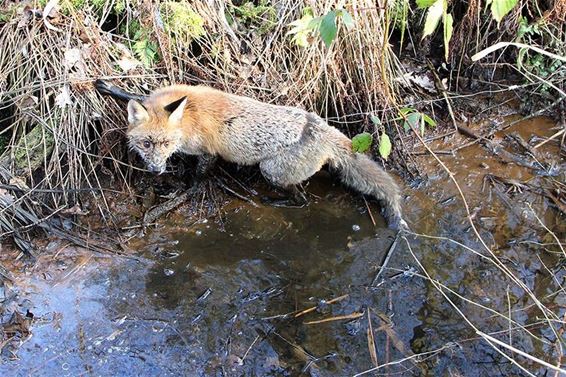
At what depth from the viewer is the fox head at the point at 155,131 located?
5227 mm

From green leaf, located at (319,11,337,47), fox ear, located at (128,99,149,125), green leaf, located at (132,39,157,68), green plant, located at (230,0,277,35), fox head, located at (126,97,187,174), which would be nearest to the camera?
green leaf, located at (319,11,337,47)

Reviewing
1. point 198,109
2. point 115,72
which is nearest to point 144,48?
point 115,72

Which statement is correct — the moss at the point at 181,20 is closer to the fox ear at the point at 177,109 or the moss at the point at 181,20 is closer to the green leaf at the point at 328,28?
the fox ear at the point at 177,109

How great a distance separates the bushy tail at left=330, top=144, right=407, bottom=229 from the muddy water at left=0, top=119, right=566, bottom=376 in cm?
16

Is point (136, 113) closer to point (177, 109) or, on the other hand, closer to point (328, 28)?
point (177, 109)

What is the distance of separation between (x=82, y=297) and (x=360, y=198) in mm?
2812

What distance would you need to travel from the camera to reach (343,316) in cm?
478

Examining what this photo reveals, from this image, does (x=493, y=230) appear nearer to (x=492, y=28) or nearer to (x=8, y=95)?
(x=492, y=28)

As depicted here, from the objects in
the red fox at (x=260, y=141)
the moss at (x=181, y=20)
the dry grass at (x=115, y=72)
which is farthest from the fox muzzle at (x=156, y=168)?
the moss at (x=181, y=20)

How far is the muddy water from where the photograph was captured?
444 cm

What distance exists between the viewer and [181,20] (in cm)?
577

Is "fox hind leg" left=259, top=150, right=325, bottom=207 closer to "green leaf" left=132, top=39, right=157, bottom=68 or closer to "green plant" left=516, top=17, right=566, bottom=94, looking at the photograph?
"green leaf" left=132, top=39, right=157, bottom=68

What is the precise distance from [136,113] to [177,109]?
367 mm

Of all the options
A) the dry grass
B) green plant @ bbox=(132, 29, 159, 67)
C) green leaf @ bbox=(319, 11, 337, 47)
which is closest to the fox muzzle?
the dry grass
